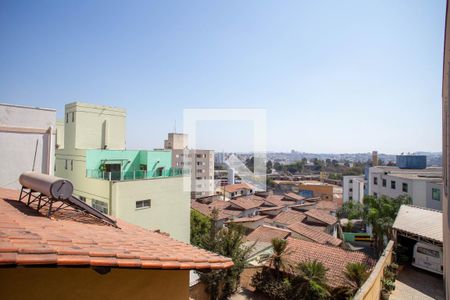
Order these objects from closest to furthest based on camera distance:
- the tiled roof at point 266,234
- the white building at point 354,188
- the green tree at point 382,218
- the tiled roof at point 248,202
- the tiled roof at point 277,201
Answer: the green tree at point 382,218 < the tiled roof at point 266,234 < the tiled roof at point 248,202 < the tiled roof at point 277,201 < the white building at point 354,188

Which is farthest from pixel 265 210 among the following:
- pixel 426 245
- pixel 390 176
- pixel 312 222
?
pixel 426 245

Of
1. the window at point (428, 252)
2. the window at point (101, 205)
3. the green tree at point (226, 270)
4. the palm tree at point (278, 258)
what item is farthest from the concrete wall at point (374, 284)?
the window at point (101, 205)

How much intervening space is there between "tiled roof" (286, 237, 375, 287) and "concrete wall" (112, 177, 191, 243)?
22.6 feet

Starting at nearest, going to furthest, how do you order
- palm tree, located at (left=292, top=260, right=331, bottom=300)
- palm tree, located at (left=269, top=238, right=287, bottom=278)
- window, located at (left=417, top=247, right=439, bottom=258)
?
palm tree, located at (left=292, top=260, right=331, bottom=300), window, located at (left=417, top=247, right=439, bottom=258), palm tree, located at (left=269, top=238, right=287, bottom=278)

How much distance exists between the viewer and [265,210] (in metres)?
35.9

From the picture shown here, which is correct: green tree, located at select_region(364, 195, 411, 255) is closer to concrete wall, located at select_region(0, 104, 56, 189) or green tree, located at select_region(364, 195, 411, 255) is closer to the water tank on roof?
concrete wall, located at select_region(0, 104, 56, 189)

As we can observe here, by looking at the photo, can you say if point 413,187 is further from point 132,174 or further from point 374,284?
point 132,174

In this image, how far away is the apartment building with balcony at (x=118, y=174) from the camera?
46.5 feet

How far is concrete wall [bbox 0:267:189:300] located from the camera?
2.19m

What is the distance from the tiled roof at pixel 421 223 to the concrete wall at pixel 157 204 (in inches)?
484

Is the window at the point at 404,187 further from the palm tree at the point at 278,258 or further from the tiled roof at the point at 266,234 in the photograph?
the palm tree at the point at 278,258

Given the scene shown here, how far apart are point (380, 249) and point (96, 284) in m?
23.4

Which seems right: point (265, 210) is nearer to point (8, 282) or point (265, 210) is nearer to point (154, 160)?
point (154, 160)

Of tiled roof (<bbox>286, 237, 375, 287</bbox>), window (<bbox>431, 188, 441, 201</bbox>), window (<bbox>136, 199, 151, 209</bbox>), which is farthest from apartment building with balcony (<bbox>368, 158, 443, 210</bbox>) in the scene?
window (<bbox>136, 199, 151, 209</bbox>)
